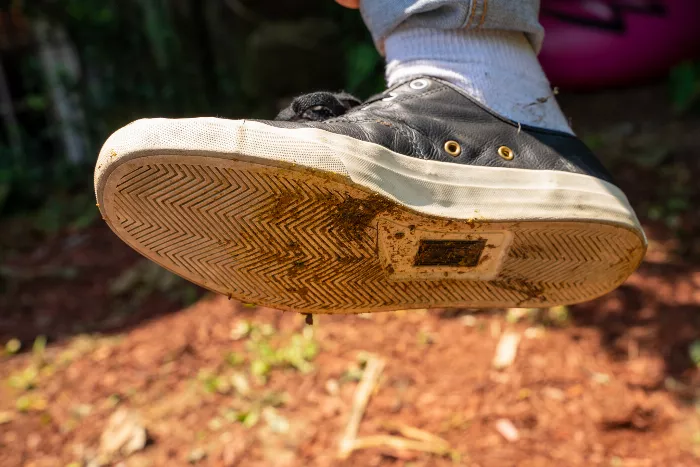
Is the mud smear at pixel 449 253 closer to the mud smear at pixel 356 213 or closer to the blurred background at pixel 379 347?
the mud smear at pixel 356 213

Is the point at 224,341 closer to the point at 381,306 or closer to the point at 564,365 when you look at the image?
the point at 564,365

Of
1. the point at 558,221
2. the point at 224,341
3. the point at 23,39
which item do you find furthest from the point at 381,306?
the point at 23,39

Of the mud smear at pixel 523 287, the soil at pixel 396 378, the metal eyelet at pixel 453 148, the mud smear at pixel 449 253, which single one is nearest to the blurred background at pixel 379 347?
the soil at pixel 396 378

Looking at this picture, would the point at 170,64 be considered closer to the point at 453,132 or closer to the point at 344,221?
the point at 453,132

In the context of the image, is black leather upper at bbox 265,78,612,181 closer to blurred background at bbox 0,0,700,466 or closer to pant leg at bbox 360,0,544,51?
pant leg at bbox 360,0,544,51

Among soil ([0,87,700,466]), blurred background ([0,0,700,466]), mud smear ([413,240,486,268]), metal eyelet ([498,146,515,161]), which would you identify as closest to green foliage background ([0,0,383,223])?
blurred background ([0,0,700,466])

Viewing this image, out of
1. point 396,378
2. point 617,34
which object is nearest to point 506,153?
point 396,378
